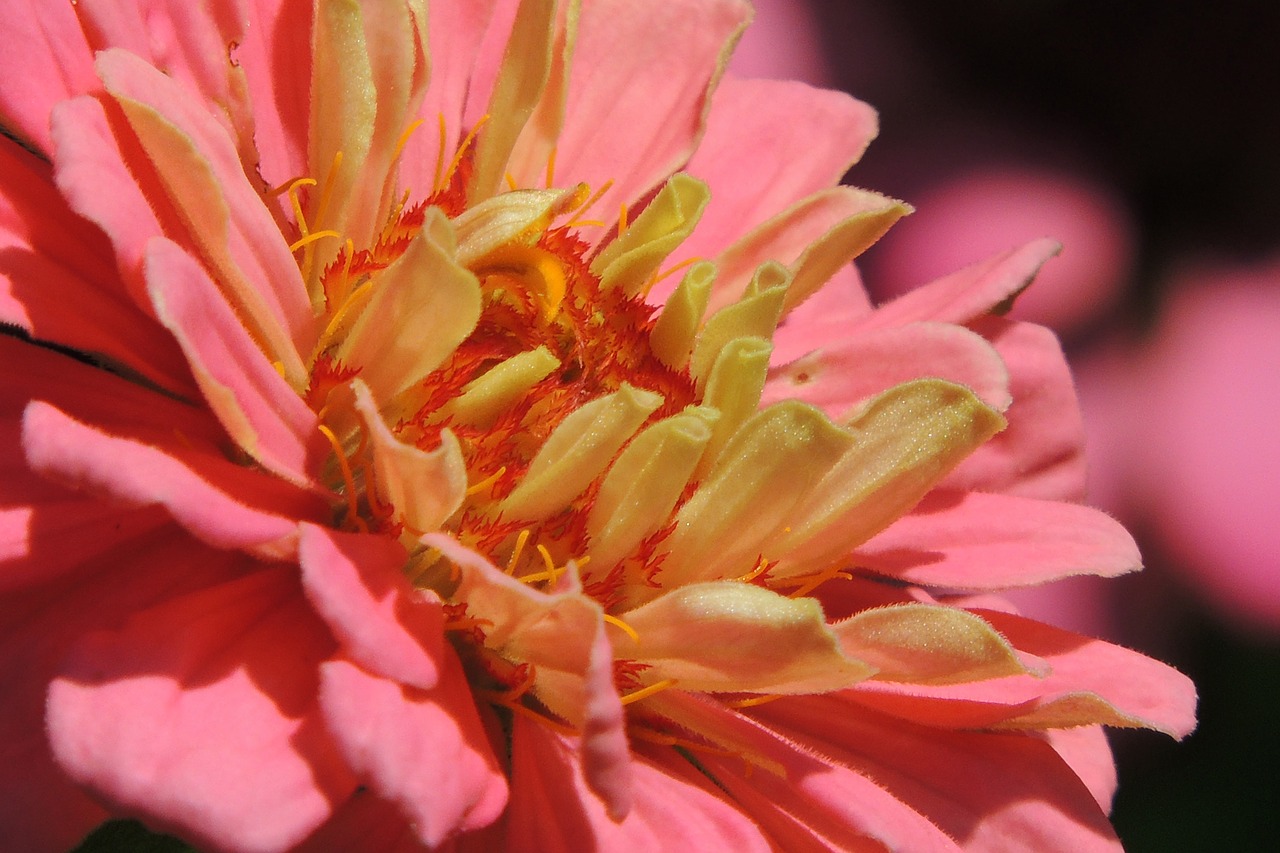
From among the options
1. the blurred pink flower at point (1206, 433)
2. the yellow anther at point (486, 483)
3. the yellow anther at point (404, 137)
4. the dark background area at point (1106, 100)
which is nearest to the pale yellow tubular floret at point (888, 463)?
the yellow anther at point (486, 483)

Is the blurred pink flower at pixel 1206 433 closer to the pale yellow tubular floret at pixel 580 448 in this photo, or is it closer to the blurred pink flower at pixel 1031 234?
the blurred pink flower at pixel 1031 234

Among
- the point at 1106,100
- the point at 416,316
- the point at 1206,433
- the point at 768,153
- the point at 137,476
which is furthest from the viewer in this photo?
the point at 1106,100

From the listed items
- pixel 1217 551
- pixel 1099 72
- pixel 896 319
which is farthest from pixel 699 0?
pixel 1099 72

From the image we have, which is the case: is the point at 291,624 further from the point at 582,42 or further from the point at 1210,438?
the point at 1210,438

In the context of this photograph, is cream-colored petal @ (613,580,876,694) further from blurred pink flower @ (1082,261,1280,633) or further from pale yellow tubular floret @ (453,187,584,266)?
blurred pink flower @ (1082,261,1280,633)

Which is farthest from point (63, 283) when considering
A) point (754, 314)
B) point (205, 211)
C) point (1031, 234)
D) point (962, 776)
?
point (1031, 234)

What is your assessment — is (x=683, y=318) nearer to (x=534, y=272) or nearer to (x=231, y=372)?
(x=534, y=272)
